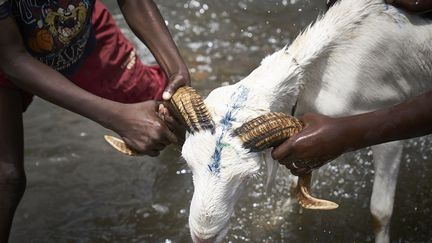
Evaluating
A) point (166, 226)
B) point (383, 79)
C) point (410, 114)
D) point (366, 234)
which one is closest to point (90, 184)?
point (166, 226)

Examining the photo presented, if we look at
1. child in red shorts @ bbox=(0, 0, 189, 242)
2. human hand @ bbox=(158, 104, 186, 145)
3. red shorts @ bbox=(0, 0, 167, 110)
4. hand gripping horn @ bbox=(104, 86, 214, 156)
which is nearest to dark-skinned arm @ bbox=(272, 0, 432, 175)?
hand gripping horn @ bbox=(104, 86, 214, 156)

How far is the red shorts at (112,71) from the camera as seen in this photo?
10.5ft

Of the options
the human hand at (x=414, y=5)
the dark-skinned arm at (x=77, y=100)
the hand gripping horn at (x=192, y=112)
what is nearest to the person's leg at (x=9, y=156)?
the dark-skinned arm at (x=77, y=100)

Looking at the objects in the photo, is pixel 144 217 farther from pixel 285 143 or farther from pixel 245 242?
pixel 285 143

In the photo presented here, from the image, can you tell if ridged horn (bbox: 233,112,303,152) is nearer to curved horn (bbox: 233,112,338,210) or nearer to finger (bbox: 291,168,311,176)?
curved horn (bbox: 233,112,338,210)

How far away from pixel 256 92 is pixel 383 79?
69cm

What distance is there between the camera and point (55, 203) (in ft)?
12.6

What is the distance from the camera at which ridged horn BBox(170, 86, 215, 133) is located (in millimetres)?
2197

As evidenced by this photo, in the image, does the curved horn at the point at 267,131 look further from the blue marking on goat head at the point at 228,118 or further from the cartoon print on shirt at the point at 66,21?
the cartoon print on shirt at the point at 66,21

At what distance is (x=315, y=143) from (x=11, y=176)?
1.43 meters

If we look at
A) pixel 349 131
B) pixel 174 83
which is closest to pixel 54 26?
pixel 174 83

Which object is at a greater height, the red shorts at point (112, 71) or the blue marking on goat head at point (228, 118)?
the blue marking on goat head at point (228, 118)

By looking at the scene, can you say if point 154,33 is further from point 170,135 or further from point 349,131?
point 349,131

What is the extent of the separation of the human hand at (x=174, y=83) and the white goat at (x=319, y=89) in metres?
0.13
